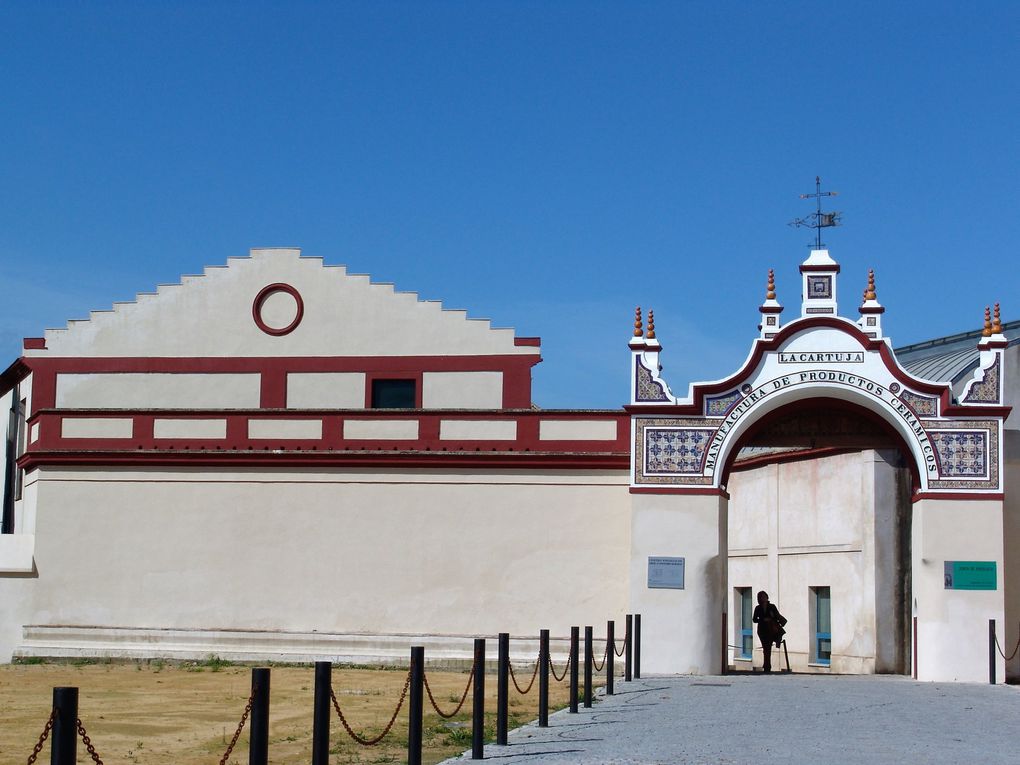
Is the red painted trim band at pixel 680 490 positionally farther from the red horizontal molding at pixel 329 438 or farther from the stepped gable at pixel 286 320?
the stepped gable at pixel 286 320

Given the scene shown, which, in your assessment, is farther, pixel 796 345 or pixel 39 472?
pixel 39 472

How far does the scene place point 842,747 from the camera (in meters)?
14.9

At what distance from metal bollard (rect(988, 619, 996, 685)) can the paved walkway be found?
4.45 feet

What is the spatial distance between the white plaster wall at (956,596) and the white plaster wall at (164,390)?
15.0 m

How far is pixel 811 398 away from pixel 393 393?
10.2 m

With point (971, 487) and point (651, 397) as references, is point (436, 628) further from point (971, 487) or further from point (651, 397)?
point (971, 487)

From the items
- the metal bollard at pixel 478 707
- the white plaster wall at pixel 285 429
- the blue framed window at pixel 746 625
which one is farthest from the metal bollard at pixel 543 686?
the blue framed window at pixel 746 625

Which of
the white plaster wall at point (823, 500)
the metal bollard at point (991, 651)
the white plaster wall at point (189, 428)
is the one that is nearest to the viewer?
the metal bollard at point (991, 651)

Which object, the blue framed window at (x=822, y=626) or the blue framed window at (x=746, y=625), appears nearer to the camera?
the blue framed window at (x=822, y=626)

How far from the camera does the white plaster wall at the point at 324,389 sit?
3244cm

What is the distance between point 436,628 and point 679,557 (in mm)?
4802

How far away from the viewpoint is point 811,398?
26.7m

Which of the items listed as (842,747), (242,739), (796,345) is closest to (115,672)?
(242,739)

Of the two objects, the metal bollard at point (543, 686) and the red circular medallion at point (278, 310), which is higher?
the red circular medallion at point (278, 310)
